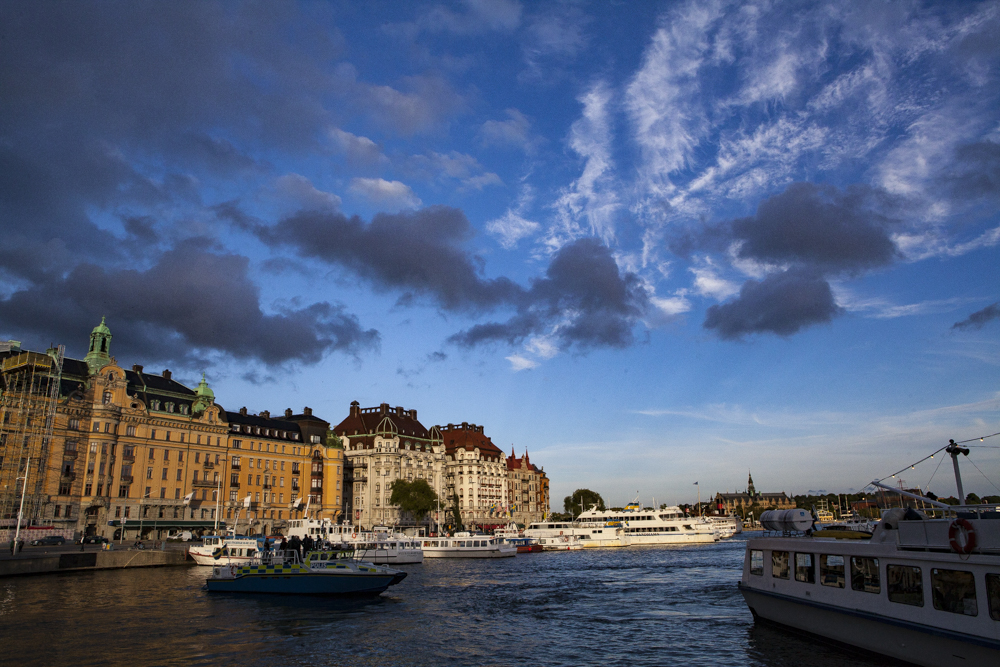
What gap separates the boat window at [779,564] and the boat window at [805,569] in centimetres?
102

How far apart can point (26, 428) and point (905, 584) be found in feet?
330

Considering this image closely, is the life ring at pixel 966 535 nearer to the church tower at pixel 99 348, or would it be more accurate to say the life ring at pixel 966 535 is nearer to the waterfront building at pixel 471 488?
the church tower at pixel 99 348

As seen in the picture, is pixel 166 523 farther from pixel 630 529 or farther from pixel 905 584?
pixel 905 584

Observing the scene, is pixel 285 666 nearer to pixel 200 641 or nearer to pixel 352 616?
pixel 200 641

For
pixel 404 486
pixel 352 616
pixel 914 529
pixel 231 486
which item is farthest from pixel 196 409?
pixel 914 529

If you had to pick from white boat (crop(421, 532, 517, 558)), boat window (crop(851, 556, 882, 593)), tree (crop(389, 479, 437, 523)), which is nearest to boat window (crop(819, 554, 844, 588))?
boat window (crop(851, 556, 882, 593))

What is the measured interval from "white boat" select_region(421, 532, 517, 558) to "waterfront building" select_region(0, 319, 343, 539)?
105 ft

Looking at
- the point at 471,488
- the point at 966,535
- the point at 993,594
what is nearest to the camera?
the point at 993,594

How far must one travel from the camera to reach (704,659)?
29.3 m

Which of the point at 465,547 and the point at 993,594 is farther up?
the point at 993,594

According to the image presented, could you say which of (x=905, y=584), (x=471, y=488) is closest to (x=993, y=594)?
(x=905, y=584)

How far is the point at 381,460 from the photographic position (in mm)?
168875

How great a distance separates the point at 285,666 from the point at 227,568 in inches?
1007

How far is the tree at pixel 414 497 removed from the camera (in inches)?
5595
